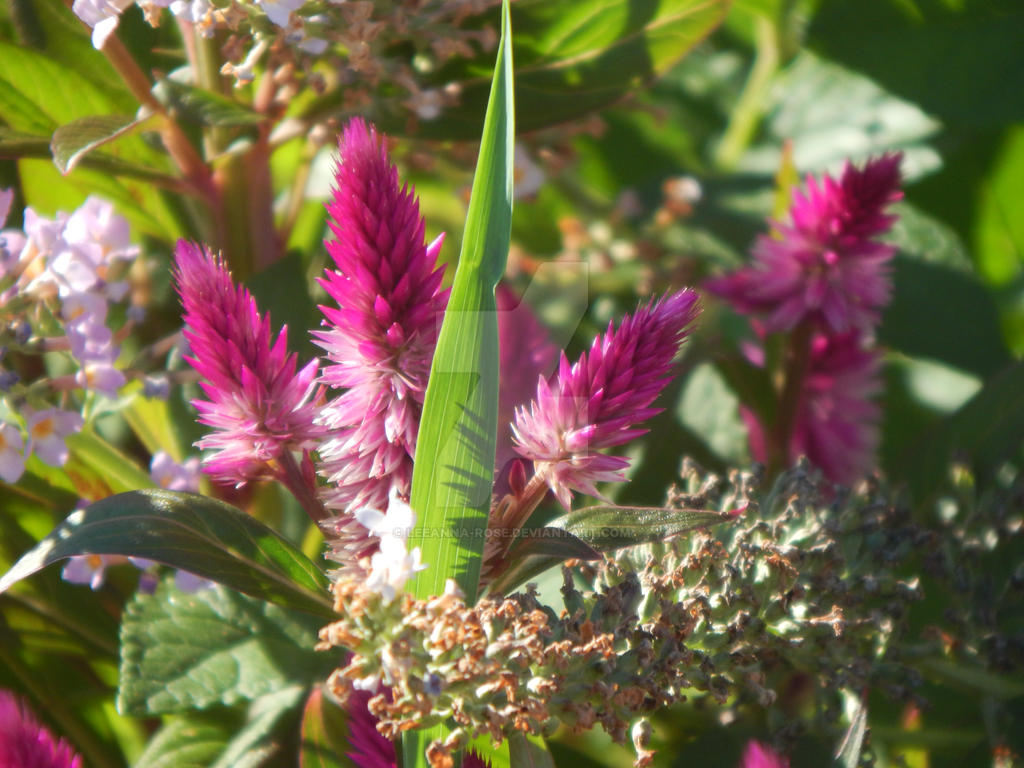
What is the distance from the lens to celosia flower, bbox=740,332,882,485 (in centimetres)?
87

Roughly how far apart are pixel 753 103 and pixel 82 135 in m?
0.83

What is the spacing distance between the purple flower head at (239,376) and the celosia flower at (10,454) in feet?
0.58

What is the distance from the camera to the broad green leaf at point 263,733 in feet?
2.29

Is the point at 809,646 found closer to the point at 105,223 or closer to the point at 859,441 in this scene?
the point at 859,441

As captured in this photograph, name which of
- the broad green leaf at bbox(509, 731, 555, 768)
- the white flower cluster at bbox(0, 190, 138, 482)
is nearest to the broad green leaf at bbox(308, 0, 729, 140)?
the white flower cluster at bbox(0, 190, 138, 482)

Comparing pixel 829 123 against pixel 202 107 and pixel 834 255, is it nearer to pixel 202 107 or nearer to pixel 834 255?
pixel 834 255

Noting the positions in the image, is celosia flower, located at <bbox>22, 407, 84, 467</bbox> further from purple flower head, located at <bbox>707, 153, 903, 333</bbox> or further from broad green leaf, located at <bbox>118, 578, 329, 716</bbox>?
purple flower head, located at <bbox>707, 153, 903, 333</bbox>

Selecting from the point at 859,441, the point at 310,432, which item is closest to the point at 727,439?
the point at 859,441

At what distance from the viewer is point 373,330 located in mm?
476

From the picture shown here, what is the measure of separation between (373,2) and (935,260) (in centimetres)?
66

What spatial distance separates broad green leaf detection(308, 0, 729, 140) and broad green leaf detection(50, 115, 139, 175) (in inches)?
7.8

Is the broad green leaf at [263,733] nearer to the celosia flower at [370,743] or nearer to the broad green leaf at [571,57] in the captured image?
the celosia flower at [370,743]

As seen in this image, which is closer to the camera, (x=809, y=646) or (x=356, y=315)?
(x=356, y=315)

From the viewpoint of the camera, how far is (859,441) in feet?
2.90
